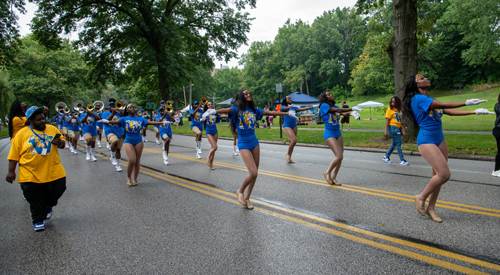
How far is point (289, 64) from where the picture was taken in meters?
79.4

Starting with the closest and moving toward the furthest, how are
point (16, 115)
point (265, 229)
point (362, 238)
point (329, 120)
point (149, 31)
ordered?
point (362, 238) < point (265, 229) < point (16, 115) < point (329, 120) < point (149, 31)

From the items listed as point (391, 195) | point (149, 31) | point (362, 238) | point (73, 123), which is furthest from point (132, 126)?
point (149, 31)

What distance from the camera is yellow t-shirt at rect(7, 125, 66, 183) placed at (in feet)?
14.3

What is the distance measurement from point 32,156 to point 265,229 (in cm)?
345

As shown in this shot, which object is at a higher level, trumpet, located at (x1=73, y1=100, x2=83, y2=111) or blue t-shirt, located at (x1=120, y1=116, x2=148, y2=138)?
trumpet, located at (x1=73, y1=100, x2=83, y2=111)

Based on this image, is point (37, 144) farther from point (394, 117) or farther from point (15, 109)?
point (394, 117)

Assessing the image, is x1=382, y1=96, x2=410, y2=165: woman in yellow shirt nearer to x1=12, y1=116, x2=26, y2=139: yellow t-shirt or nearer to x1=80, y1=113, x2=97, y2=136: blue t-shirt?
x1=12, y1=116, x2=26, y2=139: yellow t-shirt

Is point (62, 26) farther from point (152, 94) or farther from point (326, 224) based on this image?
point (152, 94)

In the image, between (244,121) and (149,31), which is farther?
(149,31)

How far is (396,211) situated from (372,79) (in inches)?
2213

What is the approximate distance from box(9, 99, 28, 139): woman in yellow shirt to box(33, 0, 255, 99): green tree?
19613 mm

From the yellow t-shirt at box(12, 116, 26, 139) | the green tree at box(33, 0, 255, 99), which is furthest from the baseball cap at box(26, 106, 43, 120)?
the green tree at box(33, 0, 255, 99)

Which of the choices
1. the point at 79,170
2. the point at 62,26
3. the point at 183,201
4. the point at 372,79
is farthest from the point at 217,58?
A: the point at 372,79

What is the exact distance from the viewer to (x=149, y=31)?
967 inches
